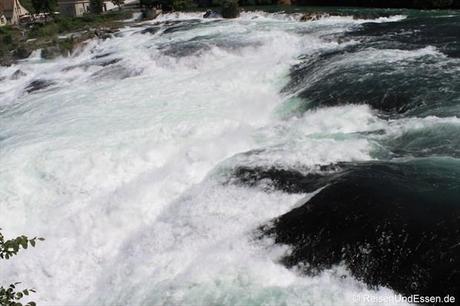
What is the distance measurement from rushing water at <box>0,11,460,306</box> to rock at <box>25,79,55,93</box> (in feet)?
0.88

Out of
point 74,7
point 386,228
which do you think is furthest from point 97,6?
point 386,228

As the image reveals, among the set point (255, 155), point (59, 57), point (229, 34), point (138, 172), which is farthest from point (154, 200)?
point (59, 57)

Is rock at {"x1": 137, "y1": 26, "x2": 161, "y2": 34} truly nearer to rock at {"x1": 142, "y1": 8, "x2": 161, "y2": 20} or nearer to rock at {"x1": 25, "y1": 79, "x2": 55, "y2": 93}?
rock at {"x1": 142, "y1": 8, "x2": 161, "y2": 20}

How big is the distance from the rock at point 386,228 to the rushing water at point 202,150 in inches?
9.4

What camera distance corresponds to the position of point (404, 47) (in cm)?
1841

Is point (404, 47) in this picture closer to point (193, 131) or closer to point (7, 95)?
point (193, 131)

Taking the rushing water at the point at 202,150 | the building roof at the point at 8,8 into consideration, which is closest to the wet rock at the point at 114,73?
the rushing water at the point at 202,150

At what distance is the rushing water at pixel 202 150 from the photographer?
27.8 ft

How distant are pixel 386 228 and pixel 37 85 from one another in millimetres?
18908

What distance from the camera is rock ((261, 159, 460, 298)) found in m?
6.94

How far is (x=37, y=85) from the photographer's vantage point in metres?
22.3

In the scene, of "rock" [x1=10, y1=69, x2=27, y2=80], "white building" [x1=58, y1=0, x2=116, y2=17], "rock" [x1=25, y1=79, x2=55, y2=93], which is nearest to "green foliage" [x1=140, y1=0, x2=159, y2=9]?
"white building" [x1=58, y1=0, x2=116, y2=17]

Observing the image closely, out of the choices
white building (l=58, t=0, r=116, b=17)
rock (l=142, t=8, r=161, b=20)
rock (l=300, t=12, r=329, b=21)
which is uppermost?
white building (l=58, t=0, r=116, b=17)

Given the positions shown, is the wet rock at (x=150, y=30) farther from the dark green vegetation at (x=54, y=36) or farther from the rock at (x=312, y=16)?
the rock at (x=312, y=16)
